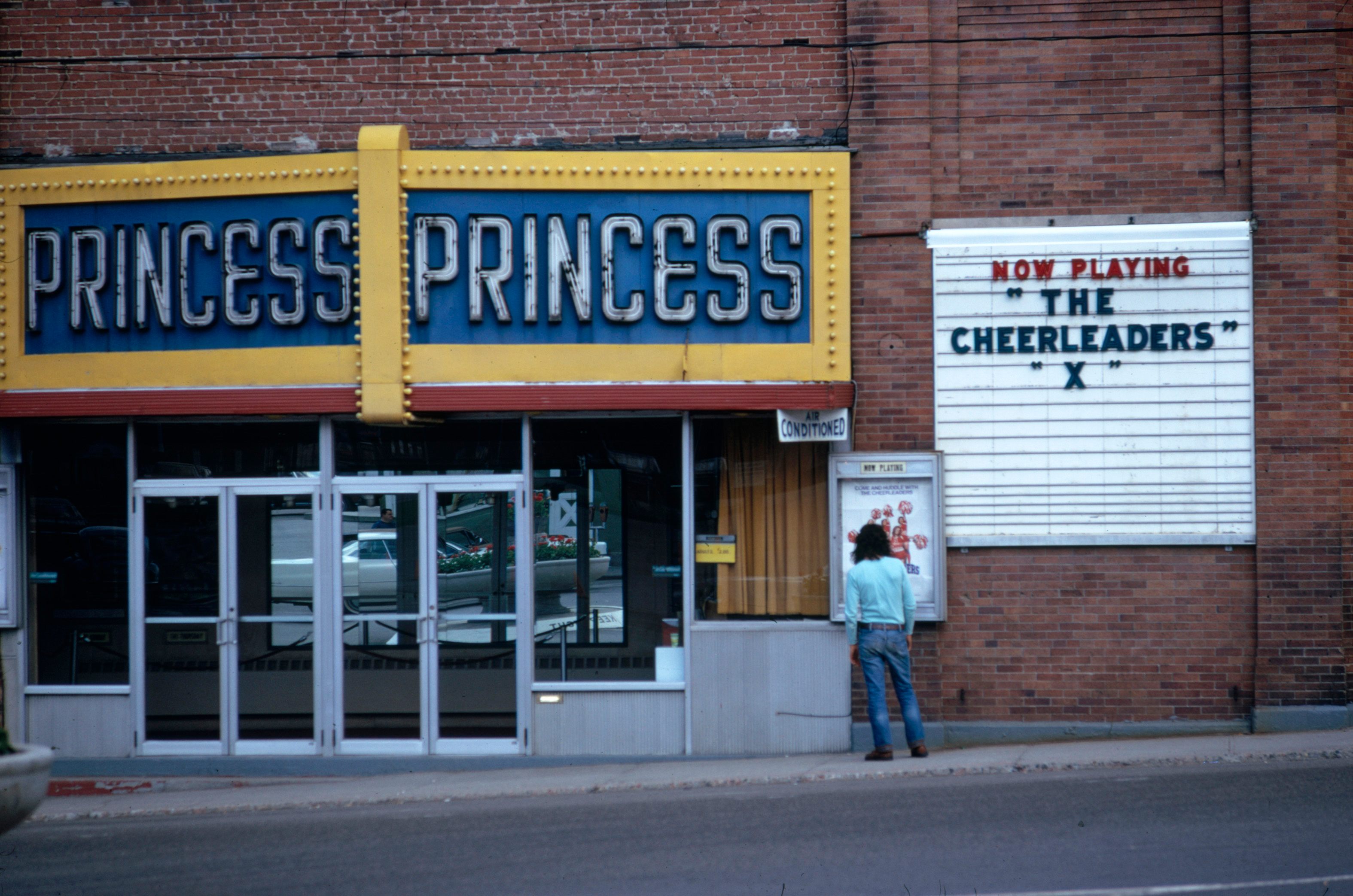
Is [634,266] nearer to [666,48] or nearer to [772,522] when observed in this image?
[666,48]

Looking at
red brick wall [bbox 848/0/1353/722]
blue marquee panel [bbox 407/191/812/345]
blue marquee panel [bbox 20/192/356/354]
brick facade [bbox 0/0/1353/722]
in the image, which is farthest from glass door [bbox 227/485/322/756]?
red brick wall [bbox 848/0/1353/722]

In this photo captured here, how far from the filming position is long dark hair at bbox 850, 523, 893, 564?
8.88 m

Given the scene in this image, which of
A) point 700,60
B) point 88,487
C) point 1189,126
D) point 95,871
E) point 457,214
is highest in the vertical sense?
point 700,60

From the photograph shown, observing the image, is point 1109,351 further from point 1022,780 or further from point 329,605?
point 329,605

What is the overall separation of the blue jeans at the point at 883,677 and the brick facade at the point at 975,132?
24.5 inches

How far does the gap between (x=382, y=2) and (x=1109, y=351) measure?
6.82 m

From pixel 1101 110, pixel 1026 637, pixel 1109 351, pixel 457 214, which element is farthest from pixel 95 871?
pixel 1101 110

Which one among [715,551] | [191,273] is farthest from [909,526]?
[191,273]

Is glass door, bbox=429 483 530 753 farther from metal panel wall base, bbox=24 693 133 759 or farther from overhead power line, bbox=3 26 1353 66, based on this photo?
overhead power line, bbox=3 26 1353 66

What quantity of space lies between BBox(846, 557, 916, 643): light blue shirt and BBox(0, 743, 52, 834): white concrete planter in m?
5.51

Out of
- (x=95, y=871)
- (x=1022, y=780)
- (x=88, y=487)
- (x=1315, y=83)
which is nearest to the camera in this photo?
(x=95, y=871)

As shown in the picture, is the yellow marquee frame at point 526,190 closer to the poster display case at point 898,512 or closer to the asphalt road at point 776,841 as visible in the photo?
the poster display case at point 898,512

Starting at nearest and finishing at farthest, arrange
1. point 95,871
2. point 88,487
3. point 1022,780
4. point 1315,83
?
point 95,871 < point 1022,780 < point 1315,83 < point 88,487

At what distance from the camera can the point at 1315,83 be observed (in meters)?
9.44
